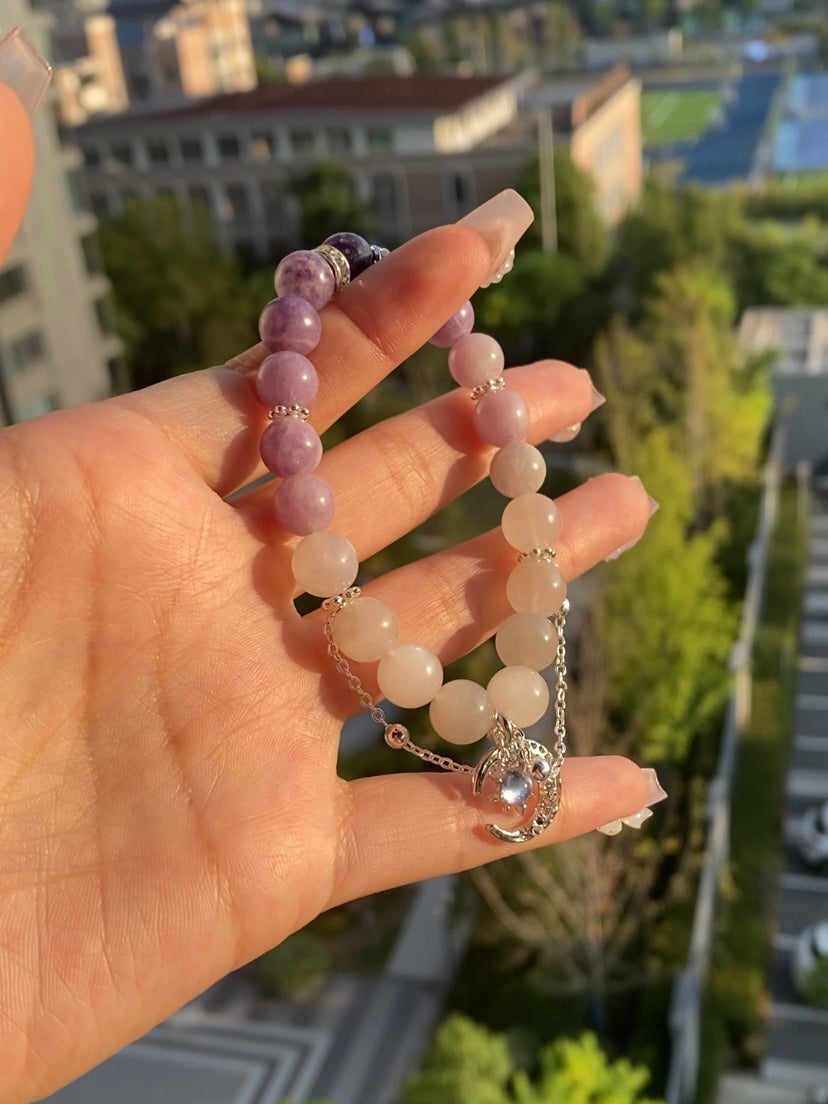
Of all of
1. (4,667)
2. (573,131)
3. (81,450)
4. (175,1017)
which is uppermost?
(81,450)

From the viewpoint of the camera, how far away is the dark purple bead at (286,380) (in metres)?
1.71

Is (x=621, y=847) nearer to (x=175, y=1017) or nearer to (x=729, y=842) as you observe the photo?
(x=729, y=842)

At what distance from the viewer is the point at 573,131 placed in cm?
1180

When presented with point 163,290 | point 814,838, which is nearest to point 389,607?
point 814,838

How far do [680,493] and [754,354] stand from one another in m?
3.60

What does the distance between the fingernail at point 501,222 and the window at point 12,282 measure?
5983 mm

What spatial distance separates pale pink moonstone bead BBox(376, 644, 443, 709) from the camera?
5.72 feet

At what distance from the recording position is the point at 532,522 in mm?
1814

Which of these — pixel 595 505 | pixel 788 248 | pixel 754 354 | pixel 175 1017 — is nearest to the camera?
pixel 595 505

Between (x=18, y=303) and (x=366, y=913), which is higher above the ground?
(x=18, y=303)

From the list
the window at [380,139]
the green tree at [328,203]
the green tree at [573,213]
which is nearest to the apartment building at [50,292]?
the green tree at [328,203]

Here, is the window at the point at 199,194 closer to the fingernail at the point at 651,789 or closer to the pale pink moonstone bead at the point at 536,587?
the pale pink moonstone bead at the point at 536,587

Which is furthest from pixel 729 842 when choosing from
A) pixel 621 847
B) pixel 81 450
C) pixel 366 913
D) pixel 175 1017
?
pixel 81 450

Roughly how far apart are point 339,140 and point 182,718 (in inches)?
464
